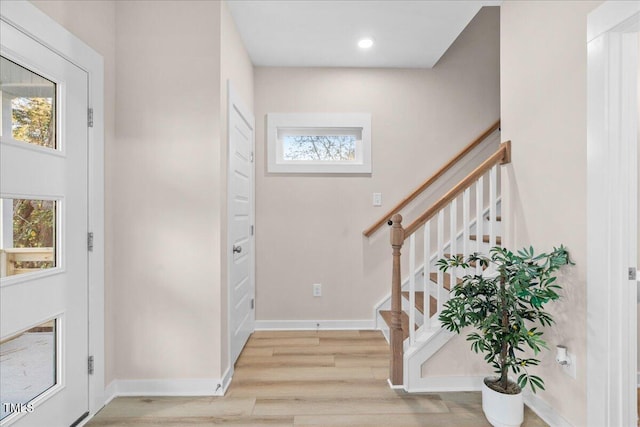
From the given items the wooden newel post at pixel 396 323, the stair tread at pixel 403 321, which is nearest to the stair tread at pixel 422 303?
the stair tread at pixel 403 321

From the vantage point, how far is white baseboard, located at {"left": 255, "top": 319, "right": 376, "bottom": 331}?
3.56 m

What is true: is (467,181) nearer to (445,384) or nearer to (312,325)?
(445,384)

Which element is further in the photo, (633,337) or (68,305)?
(68,305)

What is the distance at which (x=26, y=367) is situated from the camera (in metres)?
1.67

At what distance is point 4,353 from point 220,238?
1111 millimetres

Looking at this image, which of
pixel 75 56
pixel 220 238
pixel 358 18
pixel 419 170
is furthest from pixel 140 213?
pixel 419 170

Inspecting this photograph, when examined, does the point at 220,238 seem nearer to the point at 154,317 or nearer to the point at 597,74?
the point at 154,317

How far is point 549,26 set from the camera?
2002mm

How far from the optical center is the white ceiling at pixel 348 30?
2.55m

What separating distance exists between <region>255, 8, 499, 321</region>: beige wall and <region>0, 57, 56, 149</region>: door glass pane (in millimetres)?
1904

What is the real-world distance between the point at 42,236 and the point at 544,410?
271 centimetres

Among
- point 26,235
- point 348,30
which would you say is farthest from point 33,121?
point 348,30

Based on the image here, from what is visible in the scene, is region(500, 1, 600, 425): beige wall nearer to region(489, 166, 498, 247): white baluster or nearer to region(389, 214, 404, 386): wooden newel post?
region(489, 166, 498, 247): white baluster

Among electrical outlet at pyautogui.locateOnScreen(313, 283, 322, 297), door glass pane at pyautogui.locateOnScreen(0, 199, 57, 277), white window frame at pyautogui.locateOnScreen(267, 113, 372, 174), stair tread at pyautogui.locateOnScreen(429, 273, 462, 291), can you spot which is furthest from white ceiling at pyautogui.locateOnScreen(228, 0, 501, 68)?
electrical outlet at pyautogui.locateOnScreen(313, 283, 322, 297)
